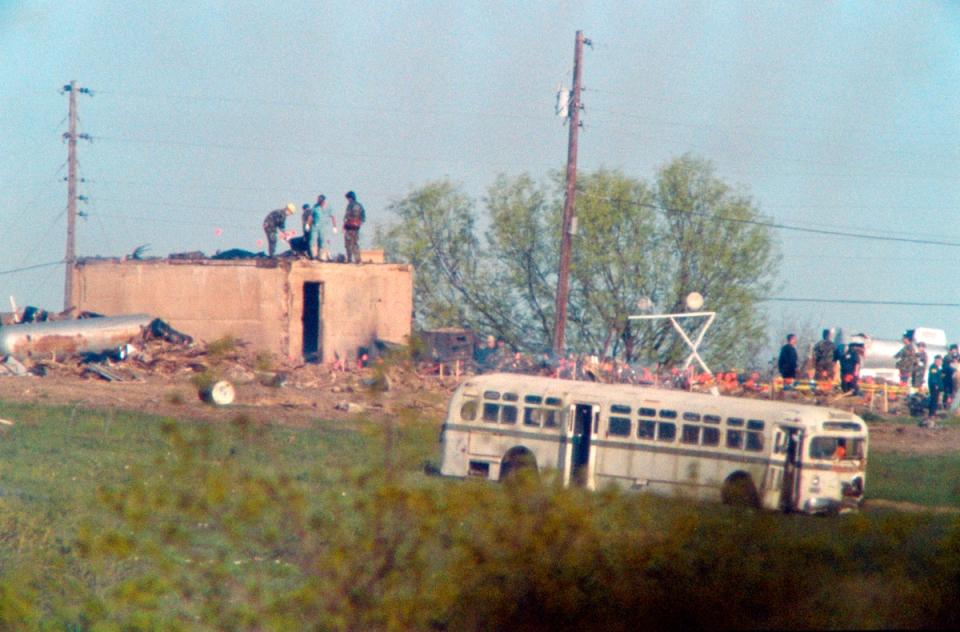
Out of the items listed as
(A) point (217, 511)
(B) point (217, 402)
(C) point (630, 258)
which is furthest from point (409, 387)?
(C) point (630, 258)

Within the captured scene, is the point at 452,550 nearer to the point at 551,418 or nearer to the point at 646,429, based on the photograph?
the point at 646,429

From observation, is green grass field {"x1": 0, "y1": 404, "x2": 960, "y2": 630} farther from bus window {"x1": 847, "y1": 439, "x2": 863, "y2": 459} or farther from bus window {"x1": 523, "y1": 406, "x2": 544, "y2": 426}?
bus window {"x1": 523, "y1": 406, "x2": 544, "y2": 426}

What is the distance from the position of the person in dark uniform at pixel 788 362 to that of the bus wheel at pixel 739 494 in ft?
20.4

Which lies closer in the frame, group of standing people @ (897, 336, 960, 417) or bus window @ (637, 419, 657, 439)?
bus window @ (637, 419, 657, 439)

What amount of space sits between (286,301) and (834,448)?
20013mm

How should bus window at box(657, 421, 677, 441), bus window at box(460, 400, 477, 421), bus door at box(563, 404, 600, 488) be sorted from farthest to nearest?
bus window at box(460, 400, 477, 421)
bus window at box(657, 421, 677, 441)
bus door at box(563, 404, 600, 488)

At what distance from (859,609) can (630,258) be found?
26.7 metres

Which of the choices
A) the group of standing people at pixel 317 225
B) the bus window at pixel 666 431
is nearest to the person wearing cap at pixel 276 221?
the group of standing people at pixel 317 225

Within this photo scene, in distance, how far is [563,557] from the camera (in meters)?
4.56

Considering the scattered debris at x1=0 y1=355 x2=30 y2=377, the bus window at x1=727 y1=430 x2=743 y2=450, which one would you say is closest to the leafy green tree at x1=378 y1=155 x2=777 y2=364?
the scattered debris at x1=0 y1=355 x2=30 y2=377

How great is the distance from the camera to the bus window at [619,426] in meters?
11.5

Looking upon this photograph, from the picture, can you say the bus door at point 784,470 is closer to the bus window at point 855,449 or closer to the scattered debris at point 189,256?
the bus window at point 855,449

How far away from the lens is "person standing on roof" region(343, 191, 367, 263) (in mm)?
22369

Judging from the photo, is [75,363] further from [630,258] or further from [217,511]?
[217,511]
